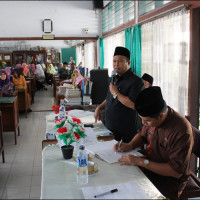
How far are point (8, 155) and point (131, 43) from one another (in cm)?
311

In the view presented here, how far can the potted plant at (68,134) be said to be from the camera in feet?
6.50

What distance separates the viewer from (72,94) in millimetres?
4273

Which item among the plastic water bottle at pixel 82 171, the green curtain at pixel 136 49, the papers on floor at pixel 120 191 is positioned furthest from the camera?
the green curtain at pixel 136 49

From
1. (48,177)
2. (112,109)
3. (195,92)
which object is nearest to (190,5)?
(195,92)

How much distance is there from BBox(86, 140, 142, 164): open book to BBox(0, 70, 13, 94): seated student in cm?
426

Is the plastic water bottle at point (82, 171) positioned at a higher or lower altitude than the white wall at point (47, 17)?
lower

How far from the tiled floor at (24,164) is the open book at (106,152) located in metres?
1.29

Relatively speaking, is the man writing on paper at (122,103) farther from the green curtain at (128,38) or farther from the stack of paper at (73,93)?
the green curtain at (128,38)

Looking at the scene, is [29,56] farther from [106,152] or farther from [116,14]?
[106,152]

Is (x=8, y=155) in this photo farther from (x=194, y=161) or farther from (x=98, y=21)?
(x=98, y=21)

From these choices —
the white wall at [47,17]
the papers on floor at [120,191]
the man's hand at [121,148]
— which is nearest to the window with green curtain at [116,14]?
the white wall at [47,17]

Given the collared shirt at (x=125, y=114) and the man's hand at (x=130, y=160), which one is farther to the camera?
the collared shirt at (x=125, y=114)

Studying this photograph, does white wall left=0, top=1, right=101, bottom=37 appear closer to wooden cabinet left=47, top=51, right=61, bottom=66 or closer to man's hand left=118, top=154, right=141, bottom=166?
man's hand left=118, top=154, right=141, bottom=166

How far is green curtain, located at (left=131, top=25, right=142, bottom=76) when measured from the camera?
4.82 metres
